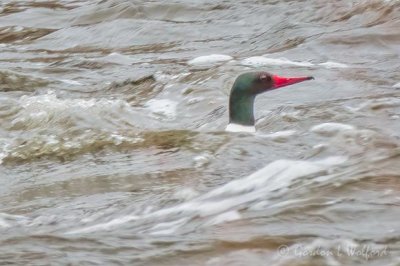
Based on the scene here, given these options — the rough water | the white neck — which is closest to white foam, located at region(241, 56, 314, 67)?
the rough water

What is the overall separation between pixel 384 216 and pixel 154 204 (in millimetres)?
1307

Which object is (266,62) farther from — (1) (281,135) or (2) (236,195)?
(2) (236,195)

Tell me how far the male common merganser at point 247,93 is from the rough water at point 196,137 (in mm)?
182

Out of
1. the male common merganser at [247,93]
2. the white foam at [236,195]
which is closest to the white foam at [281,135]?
the male common merganser at [247,93]

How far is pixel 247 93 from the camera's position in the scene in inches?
357

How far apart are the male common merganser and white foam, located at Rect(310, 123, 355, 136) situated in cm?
60

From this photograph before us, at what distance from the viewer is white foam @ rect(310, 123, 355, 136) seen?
803 centimetres

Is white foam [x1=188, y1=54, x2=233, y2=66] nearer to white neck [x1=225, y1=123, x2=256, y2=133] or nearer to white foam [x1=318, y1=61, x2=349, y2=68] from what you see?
white foam [x1=318, y1=61, x2=349, y2=68]

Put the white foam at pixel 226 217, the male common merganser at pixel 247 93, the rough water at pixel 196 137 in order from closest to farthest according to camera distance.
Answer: the rough water at pixel 196 137 → the white foam at pixel 226 217 → the male common merganser at pixel 247 93

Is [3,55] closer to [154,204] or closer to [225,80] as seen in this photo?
[225,80]

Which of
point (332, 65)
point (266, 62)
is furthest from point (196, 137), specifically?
point (266, 62)

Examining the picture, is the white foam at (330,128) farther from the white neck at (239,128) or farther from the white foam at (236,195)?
the white foam at (236,195)

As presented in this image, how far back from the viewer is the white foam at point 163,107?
9677 mm

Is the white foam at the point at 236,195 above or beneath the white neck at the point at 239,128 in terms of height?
above
